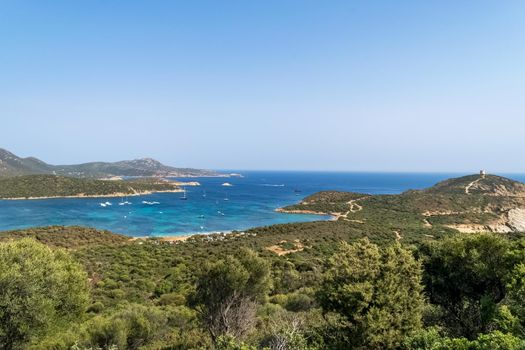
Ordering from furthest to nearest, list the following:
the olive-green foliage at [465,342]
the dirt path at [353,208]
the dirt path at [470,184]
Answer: the dirt path at [470,184] < the dirt path at [353,208] < the olive-green foliage at [465,342]

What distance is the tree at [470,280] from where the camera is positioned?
44.0 ft

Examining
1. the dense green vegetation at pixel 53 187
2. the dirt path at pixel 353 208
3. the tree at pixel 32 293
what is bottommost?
the dirt path at pixel 353 208

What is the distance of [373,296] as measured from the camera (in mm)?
11398

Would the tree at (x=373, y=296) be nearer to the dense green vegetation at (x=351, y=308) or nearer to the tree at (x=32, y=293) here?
the dense green vegetation at (x=351, y=308)

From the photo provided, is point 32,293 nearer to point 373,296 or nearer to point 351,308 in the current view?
point 351,308

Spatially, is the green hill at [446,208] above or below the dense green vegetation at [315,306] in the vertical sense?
below

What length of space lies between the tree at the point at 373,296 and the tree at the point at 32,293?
10.6 meters

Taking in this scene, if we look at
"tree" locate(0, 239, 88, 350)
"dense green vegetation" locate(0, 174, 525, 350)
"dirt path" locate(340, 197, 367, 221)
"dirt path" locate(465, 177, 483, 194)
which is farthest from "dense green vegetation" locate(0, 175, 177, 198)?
"tree" locate(0, 239, 88, 350)

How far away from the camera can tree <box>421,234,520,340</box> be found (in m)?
13.4

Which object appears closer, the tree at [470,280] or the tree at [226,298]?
the tree at [470,280]

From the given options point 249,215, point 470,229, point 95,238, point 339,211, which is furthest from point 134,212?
point 470,229

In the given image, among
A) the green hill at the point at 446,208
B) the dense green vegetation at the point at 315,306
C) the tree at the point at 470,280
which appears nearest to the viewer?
the dense green vegetation at the point at 315,306

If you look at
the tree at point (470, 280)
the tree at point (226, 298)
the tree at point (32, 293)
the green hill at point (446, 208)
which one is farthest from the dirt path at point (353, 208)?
the tree at point (32, 293)

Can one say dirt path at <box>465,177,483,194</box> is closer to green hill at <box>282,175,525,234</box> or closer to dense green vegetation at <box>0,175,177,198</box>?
green hill at <box>282,175,525,234</box>
